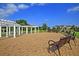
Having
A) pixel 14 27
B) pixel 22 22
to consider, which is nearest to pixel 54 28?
pixel 22 22

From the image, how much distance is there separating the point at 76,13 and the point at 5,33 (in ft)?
5.92

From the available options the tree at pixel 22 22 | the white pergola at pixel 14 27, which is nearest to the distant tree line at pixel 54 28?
the tree at pixel 22 22

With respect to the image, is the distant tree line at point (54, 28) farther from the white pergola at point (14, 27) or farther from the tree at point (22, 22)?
the white pergola at point (14, 27)

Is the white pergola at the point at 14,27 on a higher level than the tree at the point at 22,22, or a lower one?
lower

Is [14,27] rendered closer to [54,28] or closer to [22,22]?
[22,22]

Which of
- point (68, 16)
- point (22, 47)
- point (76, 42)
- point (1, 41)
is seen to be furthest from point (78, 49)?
point (1, 41)

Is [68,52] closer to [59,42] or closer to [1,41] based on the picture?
[59,42]

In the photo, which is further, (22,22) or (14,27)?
(14,27)

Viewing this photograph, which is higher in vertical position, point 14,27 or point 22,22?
point 22,22

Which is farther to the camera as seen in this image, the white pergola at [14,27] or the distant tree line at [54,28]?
the white pergola at [14,27]

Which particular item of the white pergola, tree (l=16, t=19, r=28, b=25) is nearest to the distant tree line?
tree (l=16, t=19, r=28, b=25)

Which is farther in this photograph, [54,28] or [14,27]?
[14,27]

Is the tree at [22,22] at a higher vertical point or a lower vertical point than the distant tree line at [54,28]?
higher

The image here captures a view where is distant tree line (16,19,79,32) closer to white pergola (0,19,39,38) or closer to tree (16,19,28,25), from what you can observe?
tree (16,19,28,25)
